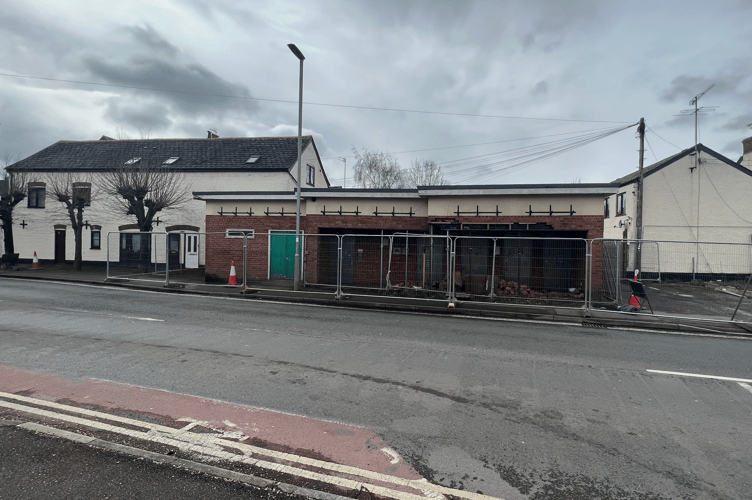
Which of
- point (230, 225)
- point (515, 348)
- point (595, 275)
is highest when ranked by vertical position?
point (230, 225)

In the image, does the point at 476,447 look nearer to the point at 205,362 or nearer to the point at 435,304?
the point at 205,362

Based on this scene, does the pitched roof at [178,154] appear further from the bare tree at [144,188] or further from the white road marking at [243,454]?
the white road marking at [243,454]

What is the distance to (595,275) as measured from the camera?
44.8ft

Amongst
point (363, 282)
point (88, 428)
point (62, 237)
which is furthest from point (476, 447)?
point (62, 237)

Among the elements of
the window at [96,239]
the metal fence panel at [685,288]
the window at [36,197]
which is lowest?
the metal fence panel at [685,288]

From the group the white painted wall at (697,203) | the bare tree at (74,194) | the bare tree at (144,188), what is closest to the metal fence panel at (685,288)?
the white painted wall at (697,203)

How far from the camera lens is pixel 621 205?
26047 mm

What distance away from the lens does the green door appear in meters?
17.7

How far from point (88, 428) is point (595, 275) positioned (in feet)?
45.5

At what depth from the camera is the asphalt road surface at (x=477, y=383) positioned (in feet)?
11.4

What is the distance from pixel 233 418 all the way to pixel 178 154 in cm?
2728

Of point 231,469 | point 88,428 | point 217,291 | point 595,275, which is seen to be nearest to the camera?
point 231,469

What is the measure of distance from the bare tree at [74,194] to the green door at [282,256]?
12.5 m

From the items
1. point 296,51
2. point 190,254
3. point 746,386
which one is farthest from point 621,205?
point 190,254
